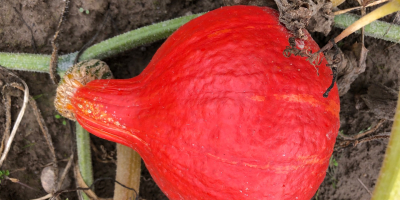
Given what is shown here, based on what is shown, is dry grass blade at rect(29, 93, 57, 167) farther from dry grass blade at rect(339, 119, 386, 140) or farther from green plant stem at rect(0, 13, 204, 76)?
dry grass blade at rect(339, 119, 386, 140)

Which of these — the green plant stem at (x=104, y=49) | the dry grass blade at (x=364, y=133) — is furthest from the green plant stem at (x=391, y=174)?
the green plant stem at (x=104, y=49)

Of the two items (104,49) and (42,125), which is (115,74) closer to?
(104,49)

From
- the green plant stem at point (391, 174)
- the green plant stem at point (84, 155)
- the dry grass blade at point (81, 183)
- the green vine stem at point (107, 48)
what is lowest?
the dry grass blade at point (81, 183)

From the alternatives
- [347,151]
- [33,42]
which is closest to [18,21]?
[33,42]

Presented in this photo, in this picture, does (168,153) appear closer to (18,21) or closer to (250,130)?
(250,130)

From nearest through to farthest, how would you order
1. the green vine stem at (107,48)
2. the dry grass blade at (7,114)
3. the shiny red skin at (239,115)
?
the shiny red skin at (239,115) < the green vine stem at (107,48) < the dry grass blade at (7,114)

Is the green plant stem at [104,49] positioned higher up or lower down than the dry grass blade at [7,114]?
higher up

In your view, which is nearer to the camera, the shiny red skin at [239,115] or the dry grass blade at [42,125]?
the shiny red skin at [239,115]

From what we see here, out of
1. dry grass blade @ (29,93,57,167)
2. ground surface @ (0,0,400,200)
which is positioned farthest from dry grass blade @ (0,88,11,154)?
dry grass blade @ (29,93,57,167)

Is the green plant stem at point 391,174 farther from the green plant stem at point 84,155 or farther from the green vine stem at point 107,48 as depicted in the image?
the green plant stem at point 84,155
